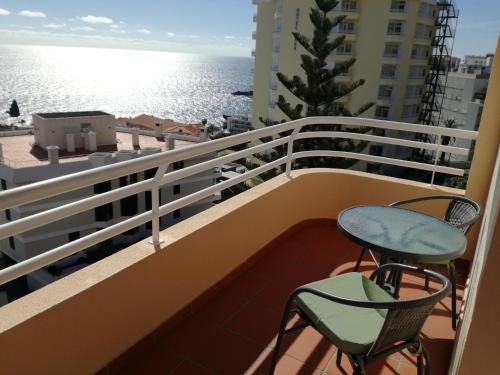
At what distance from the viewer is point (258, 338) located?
215cm

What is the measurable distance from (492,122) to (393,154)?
27.2m

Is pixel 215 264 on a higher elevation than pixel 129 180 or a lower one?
higher

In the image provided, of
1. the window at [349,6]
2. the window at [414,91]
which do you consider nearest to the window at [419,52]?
the window at [414,91]

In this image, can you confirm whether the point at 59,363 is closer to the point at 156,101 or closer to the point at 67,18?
the point at 156,101

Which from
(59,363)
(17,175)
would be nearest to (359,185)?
(59,363)

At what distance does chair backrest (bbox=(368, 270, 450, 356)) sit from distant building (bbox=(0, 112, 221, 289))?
1257cm

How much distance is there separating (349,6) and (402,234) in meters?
28.2

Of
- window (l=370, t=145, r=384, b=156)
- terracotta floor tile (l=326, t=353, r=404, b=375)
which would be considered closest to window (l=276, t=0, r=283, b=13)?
window (l=370, t=145, r=384, b=156)

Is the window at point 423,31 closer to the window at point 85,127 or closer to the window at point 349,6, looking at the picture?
the window at point 349,6

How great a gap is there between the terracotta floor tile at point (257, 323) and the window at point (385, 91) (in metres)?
27.1

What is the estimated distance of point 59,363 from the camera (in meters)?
1.61

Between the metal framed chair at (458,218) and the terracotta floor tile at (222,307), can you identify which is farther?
the terracotta floor tile at (222,307)

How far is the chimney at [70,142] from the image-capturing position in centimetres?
2011

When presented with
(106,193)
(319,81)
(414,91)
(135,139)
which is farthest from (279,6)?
(106,193)
